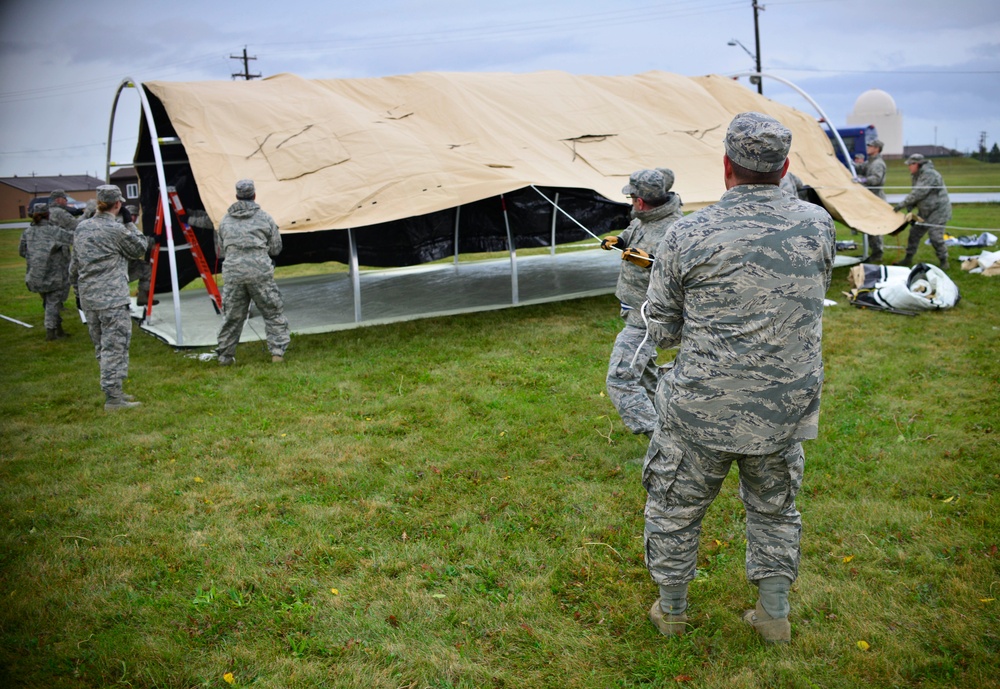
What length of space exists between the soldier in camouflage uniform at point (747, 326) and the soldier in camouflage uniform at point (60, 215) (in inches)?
366

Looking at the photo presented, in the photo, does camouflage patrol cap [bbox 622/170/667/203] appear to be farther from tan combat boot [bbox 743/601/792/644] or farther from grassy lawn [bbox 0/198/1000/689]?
tan combat boot [bbox 743/601/792/644]

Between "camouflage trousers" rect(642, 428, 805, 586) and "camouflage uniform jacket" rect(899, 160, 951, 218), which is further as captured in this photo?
"camouflage uniform jacket" rect(899, 160, 951, 218)

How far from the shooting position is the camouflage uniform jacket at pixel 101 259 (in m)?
6.53

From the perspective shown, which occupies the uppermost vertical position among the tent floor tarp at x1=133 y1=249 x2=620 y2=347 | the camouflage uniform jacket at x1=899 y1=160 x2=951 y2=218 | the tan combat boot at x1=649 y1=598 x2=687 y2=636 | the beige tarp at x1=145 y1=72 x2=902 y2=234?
the beige tarp at x1=145 y1=72 x2=902 y2=234

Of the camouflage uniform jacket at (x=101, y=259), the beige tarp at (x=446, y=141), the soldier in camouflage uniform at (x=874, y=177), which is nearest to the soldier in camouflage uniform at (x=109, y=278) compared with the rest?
the camouflage uniform jacket at (x=101, y=259)

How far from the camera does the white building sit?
3988 cm

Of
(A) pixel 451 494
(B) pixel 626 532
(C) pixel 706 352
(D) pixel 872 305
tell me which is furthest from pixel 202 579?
(D) pixel 872 305

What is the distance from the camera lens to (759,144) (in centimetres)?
268

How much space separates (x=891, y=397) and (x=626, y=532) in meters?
3.24

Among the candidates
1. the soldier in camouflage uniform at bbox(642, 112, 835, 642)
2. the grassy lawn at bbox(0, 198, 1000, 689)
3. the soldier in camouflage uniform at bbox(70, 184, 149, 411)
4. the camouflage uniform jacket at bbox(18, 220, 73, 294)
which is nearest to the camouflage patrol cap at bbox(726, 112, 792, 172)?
the soldier in camouflage uniform at bbox(642, 112, 835, 642)

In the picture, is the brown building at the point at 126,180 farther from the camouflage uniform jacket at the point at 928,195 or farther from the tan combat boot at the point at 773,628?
the tan combat boot at the point at 773,628

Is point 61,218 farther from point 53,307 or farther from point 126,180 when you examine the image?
point 126,180

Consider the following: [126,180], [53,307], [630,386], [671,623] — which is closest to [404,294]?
[53,307]

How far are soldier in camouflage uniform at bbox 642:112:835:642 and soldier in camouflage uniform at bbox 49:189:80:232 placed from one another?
9297 millimetres
